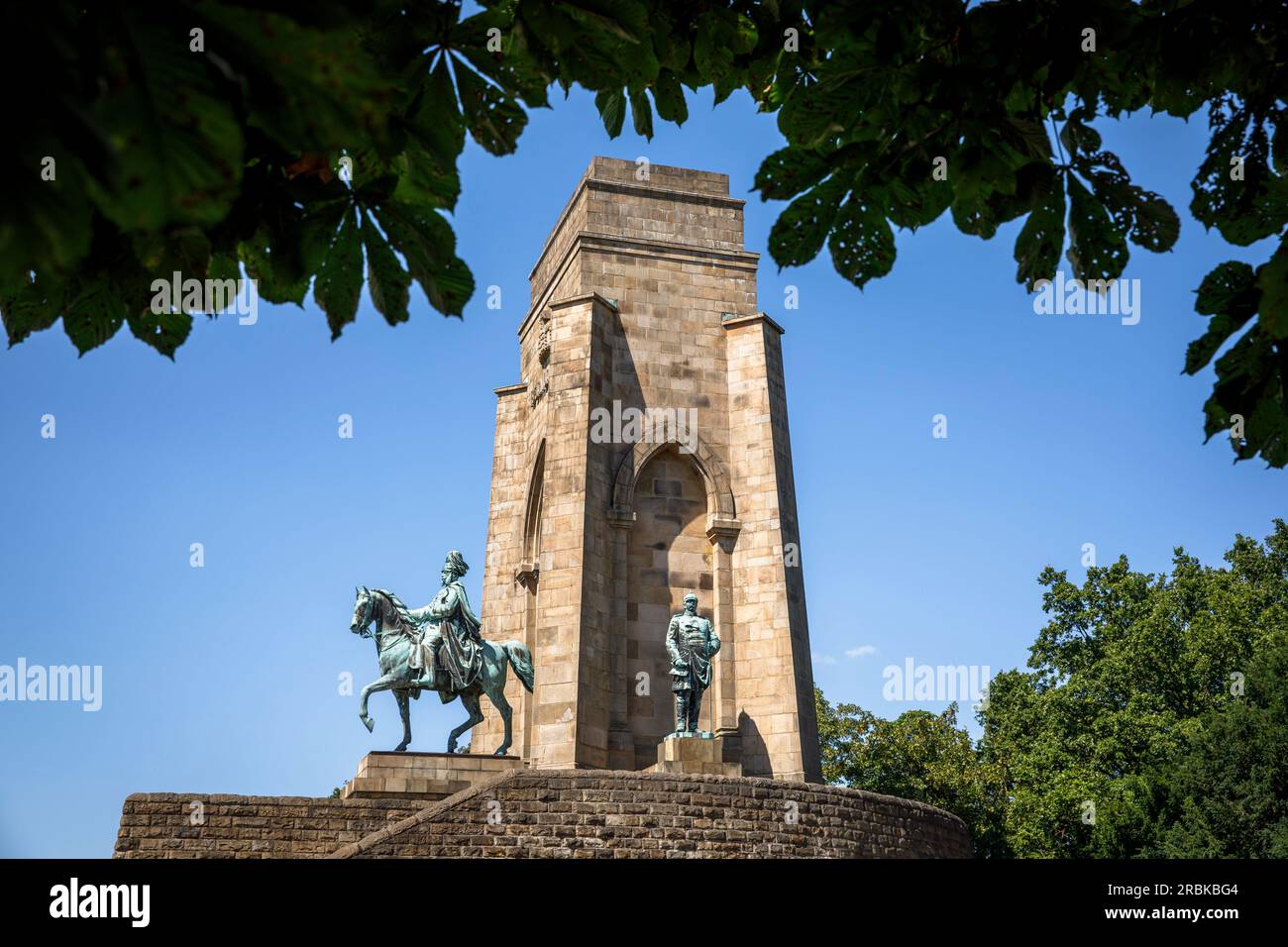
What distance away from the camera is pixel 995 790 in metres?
38.9

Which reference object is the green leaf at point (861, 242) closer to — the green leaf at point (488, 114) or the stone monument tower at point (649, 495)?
the green leaf at point (488, 114)

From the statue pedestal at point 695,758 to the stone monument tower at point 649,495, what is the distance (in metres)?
1.55

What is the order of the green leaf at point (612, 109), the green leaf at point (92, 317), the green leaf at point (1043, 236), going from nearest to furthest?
the green leaf at point (92, 317) < the green leaf at point (1043, 236) < the green leaf at point (612, 109)

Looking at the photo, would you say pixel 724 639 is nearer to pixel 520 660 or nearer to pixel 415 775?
pixel 520 660

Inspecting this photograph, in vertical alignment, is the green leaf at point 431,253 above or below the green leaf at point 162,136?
above

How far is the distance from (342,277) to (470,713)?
54.0 ft

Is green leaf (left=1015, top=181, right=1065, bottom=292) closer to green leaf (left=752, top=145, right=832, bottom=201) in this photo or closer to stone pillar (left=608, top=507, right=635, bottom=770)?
green leaf (left=752, top=145, right=832, bottom=201)

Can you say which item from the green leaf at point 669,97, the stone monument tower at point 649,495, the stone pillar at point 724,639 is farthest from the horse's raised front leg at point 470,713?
the green leaf at point 669,97

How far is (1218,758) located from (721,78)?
1196 inches

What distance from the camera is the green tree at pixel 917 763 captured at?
3741cm

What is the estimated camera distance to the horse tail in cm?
1935

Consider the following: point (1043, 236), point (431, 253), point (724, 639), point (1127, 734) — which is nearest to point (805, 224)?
point (1043, 236)

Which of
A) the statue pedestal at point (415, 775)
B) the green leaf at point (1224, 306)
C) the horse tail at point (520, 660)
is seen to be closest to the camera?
the green leaf at point (1224, 306)

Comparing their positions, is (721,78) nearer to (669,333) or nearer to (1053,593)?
(669,333)
